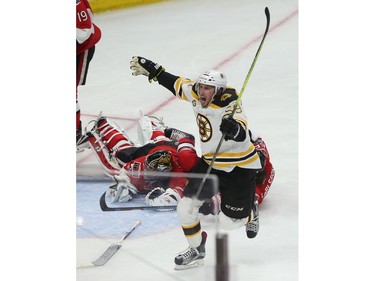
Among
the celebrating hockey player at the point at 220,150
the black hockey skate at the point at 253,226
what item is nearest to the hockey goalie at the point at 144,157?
the celebrating hockey player at the point at 220,150

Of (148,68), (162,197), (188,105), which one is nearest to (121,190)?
(162,197)

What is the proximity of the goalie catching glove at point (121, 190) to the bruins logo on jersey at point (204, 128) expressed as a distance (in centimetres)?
26

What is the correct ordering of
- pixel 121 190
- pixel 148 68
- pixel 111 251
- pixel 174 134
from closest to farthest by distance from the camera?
pixel 121 190 → pixel 111 251 → pixel 148 68 → pixel 174 134

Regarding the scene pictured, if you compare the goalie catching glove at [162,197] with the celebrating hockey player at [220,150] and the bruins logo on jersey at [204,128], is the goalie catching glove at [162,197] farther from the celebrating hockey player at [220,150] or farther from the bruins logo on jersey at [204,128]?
the bruins logo on jersey at [204,128]

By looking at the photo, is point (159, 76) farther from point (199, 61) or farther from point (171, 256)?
point (199, 61)

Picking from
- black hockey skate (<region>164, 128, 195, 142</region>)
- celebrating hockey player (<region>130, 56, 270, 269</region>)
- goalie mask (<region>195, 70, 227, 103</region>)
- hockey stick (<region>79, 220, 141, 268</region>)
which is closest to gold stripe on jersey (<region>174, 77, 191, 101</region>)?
celebrating hockey player (<region>130, 56, 270, 269</region>)

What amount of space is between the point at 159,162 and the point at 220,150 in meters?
0.57

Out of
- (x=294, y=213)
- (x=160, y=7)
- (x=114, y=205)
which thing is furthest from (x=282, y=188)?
(x=160, y=7)

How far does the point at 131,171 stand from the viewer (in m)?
4.52

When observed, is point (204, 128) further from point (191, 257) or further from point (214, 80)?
point (191, 257)

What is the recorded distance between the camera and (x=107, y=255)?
4.07 meters

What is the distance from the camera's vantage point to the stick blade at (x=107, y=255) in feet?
13.3

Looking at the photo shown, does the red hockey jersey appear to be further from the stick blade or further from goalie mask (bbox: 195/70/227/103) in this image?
the stick blade

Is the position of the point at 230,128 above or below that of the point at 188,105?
above
